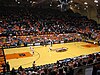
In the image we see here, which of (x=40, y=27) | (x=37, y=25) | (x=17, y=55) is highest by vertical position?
(x=37, y=25)

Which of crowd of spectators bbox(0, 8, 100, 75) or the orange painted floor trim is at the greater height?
crowd of spectators bbox(0, 8, 100, 75)

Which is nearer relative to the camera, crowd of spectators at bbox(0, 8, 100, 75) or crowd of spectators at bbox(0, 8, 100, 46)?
crowd of spectators at bbox(0, 8, 100, 75)

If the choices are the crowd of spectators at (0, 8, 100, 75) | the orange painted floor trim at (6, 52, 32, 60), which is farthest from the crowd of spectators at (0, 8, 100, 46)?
the orange painted floor trim at (6, 52, 32, 60)

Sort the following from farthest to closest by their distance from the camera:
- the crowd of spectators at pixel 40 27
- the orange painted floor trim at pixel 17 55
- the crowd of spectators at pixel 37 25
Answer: the crowd of spectators at pixel 37 25 < the crowd of spectators at pixel 40 27 < the orange painted floor trim at pixel 17 55

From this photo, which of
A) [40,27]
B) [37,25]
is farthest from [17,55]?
[37,25]

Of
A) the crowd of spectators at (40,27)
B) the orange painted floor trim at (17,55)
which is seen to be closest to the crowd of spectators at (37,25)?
the crowd of spectators at (40,27)

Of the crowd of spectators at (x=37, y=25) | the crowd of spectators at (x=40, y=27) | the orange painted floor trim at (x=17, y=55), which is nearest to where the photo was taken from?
the orange painted floor trim at (x=17, y=55)

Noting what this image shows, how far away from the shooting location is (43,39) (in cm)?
3169

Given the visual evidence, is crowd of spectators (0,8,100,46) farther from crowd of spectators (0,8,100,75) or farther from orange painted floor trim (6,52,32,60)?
orange painted floor trim (6,52,32,60)

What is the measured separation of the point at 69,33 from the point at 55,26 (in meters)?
4.48

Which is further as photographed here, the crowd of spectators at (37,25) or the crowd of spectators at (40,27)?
the crowd of spectators at (37,25)

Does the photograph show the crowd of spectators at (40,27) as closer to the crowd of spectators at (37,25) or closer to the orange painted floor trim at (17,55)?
the crowd of spectators at (37,25)

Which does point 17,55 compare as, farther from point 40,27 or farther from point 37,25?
point 37,25

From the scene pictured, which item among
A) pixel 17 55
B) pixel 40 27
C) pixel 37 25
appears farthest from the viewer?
pixel 37 25
